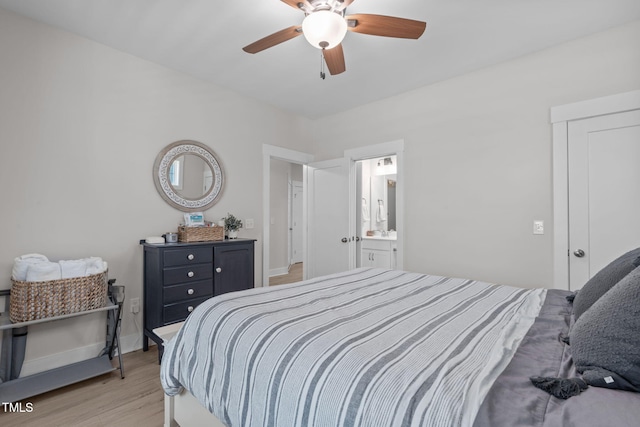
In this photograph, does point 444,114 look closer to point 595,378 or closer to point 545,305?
point 545,305

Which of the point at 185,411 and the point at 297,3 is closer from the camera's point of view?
the point at 185,411

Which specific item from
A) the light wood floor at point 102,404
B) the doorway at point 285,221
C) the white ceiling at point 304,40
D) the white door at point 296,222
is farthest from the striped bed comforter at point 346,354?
the white door at point 296,222

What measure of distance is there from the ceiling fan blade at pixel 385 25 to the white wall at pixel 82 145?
6.83ft

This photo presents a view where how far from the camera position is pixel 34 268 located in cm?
201

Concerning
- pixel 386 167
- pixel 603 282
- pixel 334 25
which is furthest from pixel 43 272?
pixel 386 167

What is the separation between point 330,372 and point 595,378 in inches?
26.8

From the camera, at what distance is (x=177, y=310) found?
8.69 feet

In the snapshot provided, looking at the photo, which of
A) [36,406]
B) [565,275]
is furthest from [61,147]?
[565,275]

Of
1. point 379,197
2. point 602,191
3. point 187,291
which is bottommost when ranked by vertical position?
point 187,291

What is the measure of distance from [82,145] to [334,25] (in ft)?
7.45

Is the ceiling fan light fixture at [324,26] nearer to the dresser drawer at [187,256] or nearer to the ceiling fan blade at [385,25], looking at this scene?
the ceiling fan blade at [385,25]

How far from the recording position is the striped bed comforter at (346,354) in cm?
77

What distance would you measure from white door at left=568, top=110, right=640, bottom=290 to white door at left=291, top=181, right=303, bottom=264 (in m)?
4.97

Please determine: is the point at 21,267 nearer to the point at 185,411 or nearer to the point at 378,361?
the point at 185,411
